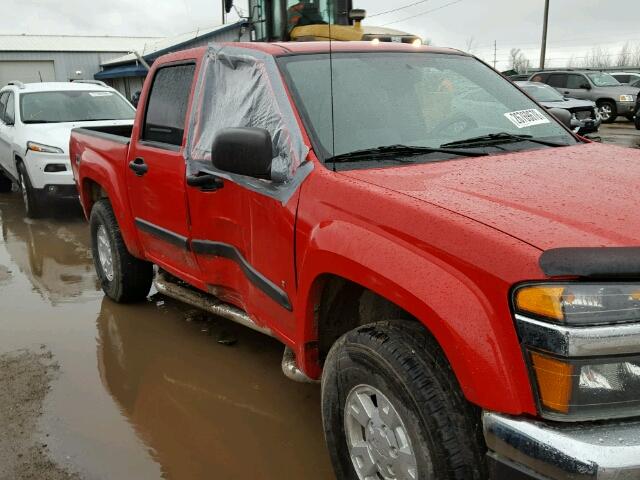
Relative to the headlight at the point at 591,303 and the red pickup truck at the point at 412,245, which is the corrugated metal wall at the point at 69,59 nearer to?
the red pickup truck at the point at 412,245

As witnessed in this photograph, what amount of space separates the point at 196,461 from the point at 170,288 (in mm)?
1505

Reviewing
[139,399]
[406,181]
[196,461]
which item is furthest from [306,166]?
[139,399]

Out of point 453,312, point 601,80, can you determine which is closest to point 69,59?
point 601,80

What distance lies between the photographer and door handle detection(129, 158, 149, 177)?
3.95 m

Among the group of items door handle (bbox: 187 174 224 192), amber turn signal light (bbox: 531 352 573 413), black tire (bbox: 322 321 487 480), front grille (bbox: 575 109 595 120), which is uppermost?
door handle (bbox: 187 174 224 192)

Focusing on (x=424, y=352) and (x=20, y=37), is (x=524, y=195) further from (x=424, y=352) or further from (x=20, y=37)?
(x=20, y=37)

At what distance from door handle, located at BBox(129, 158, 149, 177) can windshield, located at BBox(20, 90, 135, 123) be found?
5.36 meters

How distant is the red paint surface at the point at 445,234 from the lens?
5.73 ft

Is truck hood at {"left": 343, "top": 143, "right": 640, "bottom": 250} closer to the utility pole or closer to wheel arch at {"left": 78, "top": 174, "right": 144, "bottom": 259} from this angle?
wheel arch at {"left": 78, "top": 174, "right": 144, "bottom": 259}

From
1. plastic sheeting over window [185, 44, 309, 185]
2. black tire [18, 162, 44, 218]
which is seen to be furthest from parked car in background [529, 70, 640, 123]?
plastic sheeting over window [185, 44, 309, 185]

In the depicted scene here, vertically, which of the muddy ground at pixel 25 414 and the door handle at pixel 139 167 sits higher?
the door handle at pixel 139 167

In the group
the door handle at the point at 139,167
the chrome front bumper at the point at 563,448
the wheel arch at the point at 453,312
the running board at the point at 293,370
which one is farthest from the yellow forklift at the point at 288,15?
the chrome front bumper at the point at 563,448

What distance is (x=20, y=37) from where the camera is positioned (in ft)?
146

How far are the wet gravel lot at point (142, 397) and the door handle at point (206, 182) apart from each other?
3.85ft
